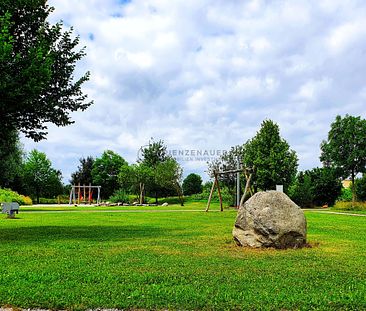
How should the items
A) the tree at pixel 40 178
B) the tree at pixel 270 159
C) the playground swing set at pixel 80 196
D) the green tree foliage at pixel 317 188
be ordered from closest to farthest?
the tree at pixel 270 159, the green tree foliage at pixel 317 188, the playground swing set at pixel 80 196, the tree at pixel 40 178

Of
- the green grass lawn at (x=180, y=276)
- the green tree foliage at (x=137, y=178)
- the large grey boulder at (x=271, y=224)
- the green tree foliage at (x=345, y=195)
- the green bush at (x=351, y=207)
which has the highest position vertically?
the green tree foliage at (x=137, y=178)

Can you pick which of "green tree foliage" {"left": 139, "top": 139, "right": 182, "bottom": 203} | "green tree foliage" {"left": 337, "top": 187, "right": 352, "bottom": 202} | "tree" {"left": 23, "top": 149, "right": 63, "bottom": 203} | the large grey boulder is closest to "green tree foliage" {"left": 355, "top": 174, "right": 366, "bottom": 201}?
"green tree foliage" {"left": 337, "top": 187, "right": 352, "bottom": 202}

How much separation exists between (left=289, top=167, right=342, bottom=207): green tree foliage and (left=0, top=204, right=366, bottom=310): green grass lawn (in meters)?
45.7

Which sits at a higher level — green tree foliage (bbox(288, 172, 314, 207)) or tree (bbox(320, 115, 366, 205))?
tree (bbox(320, 115, 366, 205))

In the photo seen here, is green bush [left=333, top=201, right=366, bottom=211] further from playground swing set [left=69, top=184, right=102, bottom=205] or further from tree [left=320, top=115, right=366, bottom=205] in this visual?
playground swing set [left=69, top=184, right=102, bottom=205]

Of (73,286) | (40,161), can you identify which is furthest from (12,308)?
(40,161)

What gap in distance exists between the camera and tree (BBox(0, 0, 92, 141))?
13914 mm

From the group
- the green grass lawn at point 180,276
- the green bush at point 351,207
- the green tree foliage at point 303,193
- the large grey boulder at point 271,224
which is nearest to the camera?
the green grass lawn at point 180,276

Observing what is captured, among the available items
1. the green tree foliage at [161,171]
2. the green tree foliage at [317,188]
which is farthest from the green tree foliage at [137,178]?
the green tree foliage at [317,188]

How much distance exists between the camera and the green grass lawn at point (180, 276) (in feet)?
20.3

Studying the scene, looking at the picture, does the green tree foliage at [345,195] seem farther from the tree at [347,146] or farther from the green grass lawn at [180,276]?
the green grass lawn at [180,276]

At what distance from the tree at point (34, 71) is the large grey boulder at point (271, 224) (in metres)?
7.91

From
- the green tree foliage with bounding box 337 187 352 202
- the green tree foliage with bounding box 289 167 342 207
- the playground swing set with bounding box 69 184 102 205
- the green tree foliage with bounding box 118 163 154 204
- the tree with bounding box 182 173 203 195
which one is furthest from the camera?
the tree with bounding box 182 173 203 195

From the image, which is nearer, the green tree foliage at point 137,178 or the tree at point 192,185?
the green tree foliage at point 137,178
